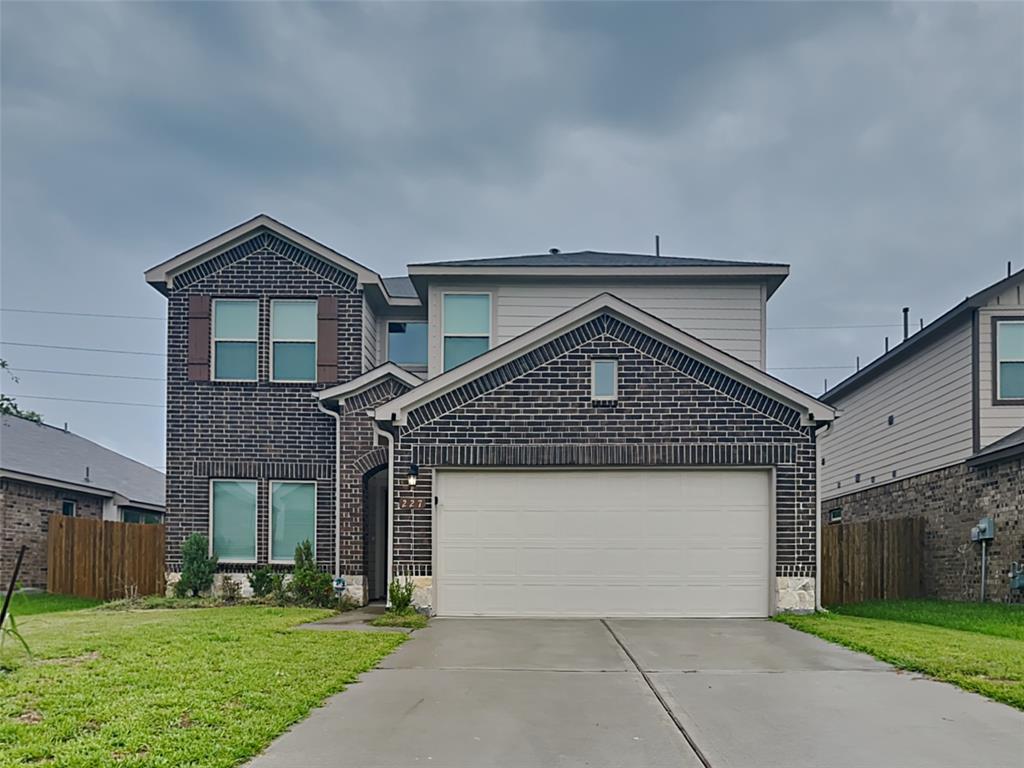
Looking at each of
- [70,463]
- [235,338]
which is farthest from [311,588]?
[70,463]

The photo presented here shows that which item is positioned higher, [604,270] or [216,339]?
[604,270]

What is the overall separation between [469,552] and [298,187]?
47.1 ft

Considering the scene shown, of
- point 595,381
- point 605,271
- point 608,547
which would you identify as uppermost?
point 605,271

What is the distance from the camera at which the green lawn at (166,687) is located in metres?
5.27

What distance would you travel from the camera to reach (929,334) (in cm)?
1705

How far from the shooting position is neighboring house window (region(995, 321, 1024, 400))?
15.3 m

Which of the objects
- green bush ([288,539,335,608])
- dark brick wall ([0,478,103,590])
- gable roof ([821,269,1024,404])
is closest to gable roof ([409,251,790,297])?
gable roof ([821,269,1024,404])

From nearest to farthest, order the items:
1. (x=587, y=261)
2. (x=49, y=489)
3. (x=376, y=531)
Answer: (x=376, y=531) < (x=587, y=261) < (x=49, y=489)

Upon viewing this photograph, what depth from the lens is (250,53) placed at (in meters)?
16.2

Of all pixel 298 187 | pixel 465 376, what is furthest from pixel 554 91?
pixel 298 187

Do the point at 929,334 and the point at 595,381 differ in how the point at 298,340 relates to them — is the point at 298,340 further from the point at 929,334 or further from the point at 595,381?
the point at 929,334

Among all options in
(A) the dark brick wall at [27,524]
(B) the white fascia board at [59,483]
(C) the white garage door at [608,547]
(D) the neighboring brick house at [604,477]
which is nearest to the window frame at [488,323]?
(D) the neighboring brick house at [604,477]

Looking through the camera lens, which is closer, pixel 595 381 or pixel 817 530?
pixel 817 530

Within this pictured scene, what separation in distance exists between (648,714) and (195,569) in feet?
35.5
